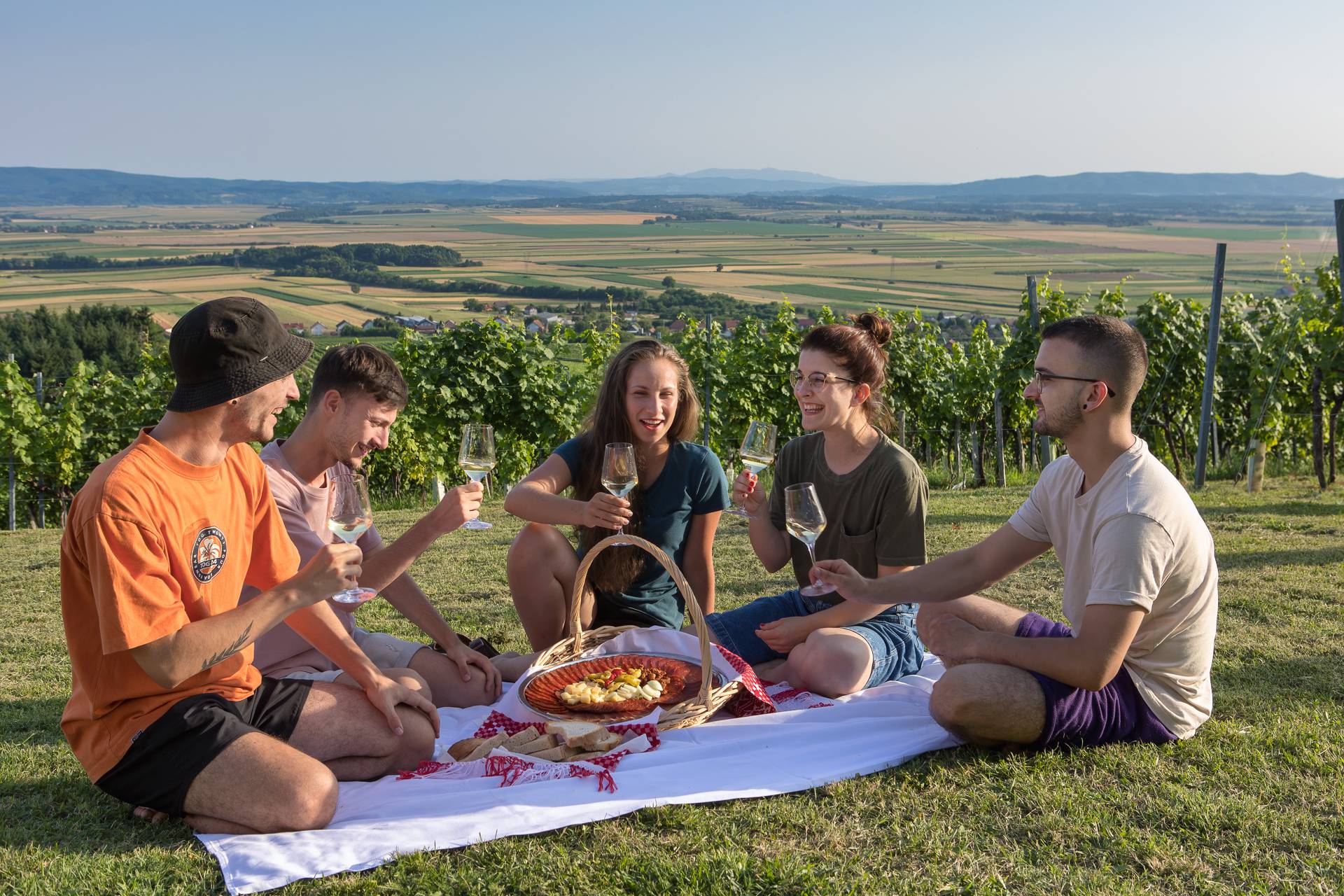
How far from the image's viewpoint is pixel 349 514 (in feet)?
11.4

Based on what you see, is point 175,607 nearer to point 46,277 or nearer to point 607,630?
point 607,630

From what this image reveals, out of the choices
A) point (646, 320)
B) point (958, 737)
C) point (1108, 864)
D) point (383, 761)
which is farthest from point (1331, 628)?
point (646, 320)

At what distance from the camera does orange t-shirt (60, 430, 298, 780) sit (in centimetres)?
271

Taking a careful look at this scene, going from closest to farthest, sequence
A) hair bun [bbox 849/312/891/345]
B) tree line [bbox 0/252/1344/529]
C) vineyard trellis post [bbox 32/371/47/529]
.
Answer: hair bun [bbox 849/312/891/345] < tree line [bbox 0/252/1344/529] < vineyard trellis post [bbox 32/371/47/529]

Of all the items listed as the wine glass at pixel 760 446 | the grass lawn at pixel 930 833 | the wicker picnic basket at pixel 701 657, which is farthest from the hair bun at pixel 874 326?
the grass lawn at pixel 930 833

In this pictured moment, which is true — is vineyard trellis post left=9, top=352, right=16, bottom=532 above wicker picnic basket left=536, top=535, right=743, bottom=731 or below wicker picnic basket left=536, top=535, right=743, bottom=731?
below

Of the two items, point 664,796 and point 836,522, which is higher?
point 836,522

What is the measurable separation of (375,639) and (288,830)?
129cm

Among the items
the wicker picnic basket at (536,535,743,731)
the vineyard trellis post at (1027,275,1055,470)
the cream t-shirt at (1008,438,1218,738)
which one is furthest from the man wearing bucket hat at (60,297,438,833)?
the vineyard trellis post at (1027,275,1055,470)

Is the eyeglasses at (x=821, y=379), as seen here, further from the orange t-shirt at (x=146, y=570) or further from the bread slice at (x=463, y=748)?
the orange t-shirt at (x=146, y=570)

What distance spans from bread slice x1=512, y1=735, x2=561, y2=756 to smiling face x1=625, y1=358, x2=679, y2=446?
57.5 inches

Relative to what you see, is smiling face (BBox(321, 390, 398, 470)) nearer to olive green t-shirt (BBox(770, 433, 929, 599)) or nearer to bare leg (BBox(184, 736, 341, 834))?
bare leg (BBox(184, 736, 341, 834))

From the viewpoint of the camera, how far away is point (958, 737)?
372 centimetres

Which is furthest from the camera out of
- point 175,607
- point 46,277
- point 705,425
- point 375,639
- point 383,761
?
point 46,277
